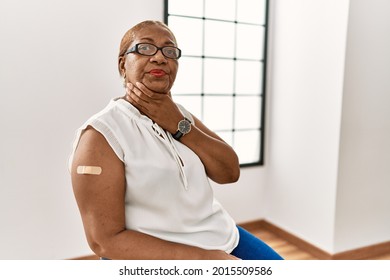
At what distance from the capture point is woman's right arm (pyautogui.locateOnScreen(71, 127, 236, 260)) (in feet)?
A: 2.86

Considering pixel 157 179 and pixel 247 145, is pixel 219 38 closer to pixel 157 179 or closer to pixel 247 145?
pixel 247 145

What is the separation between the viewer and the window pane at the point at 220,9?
2645 mm

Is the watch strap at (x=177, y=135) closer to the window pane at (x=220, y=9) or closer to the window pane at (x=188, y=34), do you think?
the window pane at (x=188, y=34)

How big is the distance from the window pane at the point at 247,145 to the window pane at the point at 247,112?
0.21 feet

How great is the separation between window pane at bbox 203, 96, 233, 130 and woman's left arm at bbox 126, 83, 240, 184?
5.31 feet

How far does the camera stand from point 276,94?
9.46 ft

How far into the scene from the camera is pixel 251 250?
47.4 inches

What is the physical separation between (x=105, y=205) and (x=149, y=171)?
15cm

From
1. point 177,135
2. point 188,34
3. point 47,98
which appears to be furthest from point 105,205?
point 188,34

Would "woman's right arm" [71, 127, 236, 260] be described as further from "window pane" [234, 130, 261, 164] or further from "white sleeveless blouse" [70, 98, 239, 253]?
"window pane" [234, 130, 261, 164]

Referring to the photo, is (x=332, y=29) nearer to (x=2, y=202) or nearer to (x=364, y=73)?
(x=364, y=73)

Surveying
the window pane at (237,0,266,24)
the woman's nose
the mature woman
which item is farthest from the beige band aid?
the window pane at (237,0,266,24)
